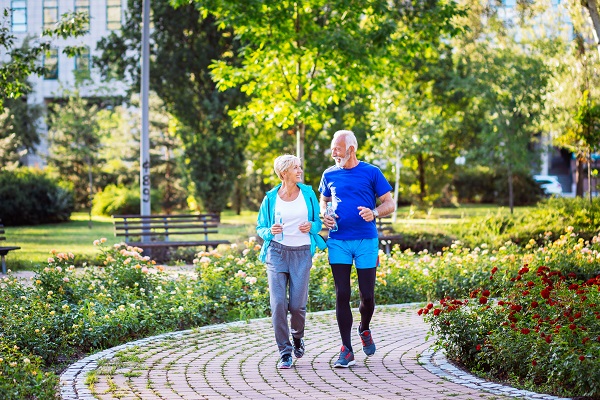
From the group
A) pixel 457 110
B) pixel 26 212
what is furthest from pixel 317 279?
pixel 457 110

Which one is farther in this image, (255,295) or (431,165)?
(431,165)

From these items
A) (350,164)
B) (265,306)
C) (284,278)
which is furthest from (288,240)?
(265,306)

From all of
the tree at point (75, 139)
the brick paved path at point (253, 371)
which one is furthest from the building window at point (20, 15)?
the brick paved path at point (253, 371)

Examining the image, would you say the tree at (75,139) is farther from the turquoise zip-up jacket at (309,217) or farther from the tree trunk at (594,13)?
the turquoise zip-up jacket at (309,217)

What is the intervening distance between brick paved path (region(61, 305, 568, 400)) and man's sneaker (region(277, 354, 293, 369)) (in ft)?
0.21

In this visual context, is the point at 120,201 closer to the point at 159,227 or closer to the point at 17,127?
the point at 17,127

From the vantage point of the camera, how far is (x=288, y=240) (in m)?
7.65

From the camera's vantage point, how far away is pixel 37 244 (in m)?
24.3

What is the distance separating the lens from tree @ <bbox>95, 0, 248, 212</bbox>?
2844cm

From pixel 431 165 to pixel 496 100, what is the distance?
8.50m

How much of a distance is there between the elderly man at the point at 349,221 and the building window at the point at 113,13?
44752 mm

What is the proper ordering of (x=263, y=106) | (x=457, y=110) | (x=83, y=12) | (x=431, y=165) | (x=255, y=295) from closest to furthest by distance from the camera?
(x=255, y=295) → (x=83, y=12) → (x=263, y=106) → (x=457, y=110) → (x=431, y=165)

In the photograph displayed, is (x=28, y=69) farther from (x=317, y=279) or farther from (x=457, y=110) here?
(x=457, y=110)

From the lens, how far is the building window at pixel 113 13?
51.3 m
